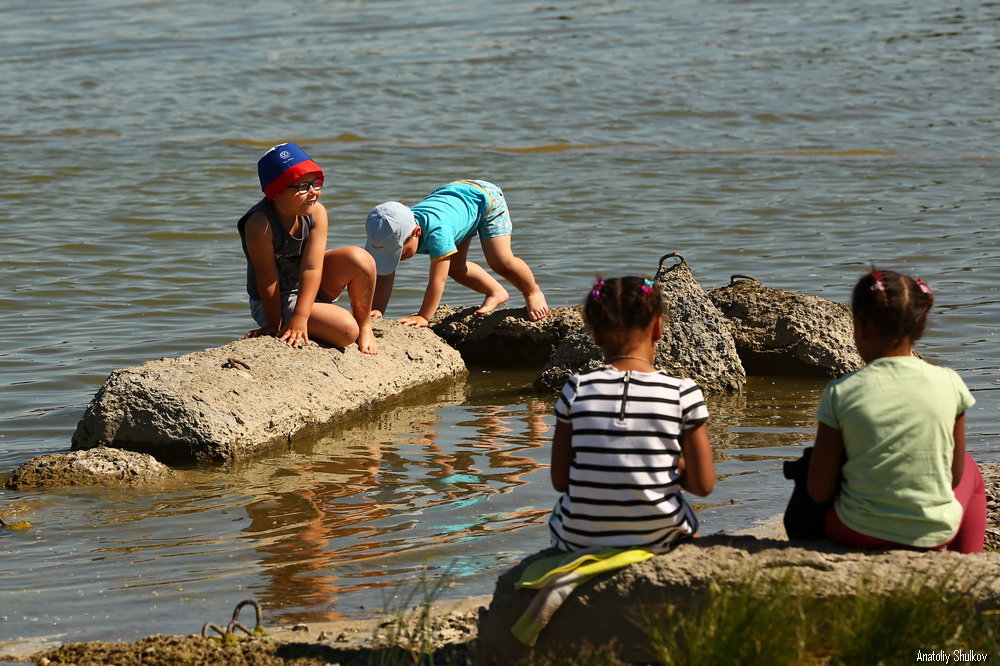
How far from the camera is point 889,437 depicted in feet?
12.3

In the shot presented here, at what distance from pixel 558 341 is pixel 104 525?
11.8ft

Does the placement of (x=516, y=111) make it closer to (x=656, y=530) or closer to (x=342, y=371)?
(x=342, y=371)

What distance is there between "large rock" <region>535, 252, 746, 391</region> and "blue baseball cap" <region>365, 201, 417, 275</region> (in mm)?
1141

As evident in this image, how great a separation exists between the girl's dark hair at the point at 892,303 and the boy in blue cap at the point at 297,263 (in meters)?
3.68

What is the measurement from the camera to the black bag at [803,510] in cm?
396

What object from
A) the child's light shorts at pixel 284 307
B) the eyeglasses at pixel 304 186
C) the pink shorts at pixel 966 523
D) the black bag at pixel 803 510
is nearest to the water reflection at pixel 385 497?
the child's light shorts at pixel 284 307

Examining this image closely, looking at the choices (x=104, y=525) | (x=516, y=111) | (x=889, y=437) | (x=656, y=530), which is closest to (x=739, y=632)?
(x=656, y=530)

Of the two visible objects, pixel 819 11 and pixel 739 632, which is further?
pixel 819 11

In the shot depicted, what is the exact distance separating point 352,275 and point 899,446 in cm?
411

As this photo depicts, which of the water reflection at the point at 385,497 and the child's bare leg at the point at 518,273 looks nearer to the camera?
the water reflection at the point at 385,497

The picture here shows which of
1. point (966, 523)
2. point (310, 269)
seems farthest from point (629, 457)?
point (310, 269)

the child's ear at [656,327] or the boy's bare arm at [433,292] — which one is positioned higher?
the child's ear at [656,327]

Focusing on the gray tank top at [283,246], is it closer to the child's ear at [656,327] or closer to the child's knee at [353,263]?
the child's knee at [353,263]

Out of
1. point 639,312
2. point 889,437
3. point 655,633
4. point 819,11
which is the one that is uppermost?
point 819,11
